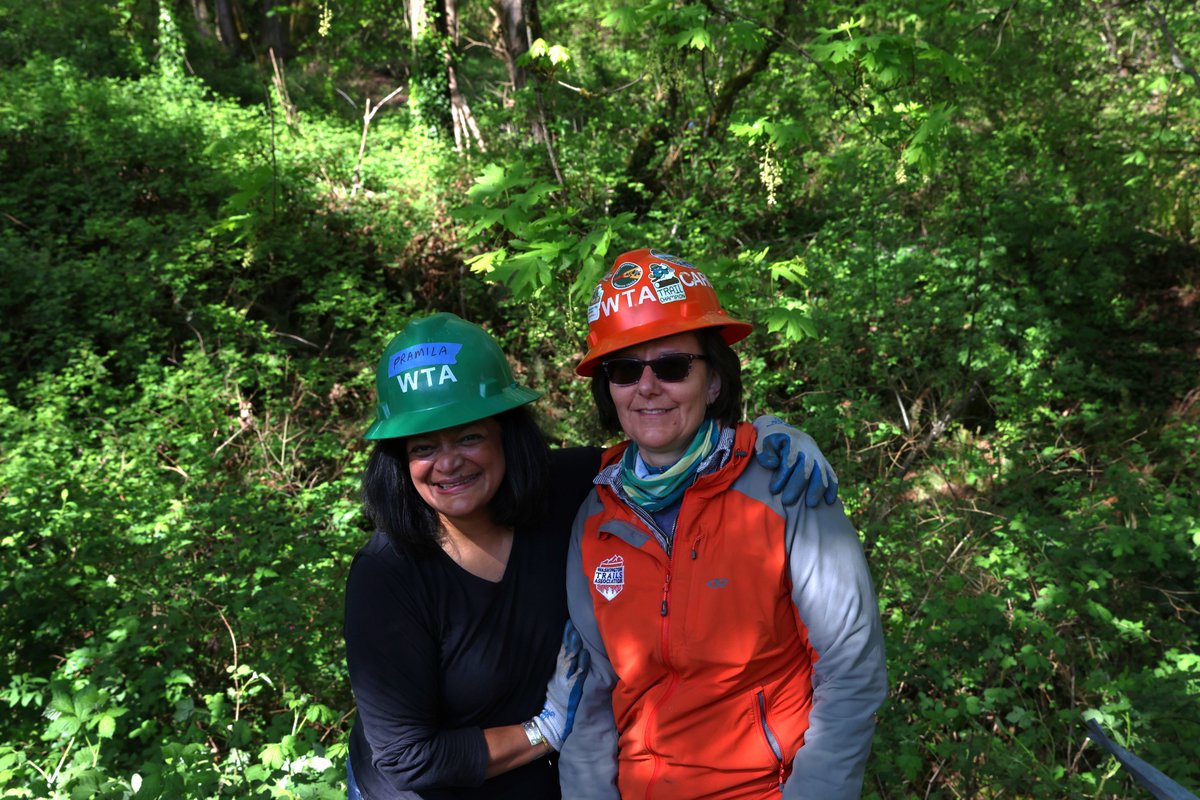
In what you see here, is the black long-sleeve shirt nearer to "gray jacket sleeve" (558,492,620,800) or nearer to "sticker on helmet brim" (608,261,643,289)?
"gray jacket sleeve" (558,492,620,800)

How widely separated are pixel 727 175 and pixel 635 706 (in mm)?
6945

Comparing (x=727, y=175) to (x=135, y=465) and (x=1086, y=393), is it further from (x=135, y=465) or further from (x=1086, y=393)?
(x=135, y=465)

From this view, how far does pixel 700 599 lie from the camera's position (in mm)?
1826

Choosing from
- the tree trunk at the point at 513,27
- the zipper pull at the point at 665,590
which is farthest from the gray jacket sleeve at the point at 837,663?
the tree trunk at the point at 513,27

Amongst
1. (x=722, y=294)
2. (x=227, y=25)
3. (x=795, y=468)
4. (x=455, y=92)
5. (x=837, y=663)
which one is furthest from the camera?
(x=227, y=25)

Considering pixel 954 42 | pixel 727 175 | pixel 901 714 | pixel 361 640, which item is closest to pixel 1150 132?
pixel 954 42

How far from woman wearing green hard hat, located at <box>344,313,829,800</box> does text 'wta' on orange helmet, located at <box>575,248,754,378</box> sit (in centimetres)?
28

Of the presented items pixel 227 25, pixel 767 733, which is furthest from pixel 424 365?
pixel 227 25

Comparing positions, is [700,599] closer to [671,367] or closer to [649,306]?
[671,367]

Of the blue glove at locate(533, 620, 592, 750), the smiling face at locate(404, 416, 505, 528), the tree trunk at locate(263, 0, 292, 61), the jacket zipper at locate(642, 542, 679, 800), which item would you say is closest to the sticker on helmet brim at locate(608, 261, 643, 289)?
the smiling face at locate(404, 416, 505, 528)

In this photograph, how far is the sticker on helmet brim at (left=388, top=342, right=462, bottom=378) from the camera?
2070mm

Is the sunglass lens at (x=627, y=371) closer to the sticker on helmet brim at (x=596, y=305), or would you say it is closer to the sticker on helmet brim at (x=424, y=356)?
the sticker on helmet brim at (x=596, y=305)

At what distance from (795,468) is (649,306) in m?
0.52

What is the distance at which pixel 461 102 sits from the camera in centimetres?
987
